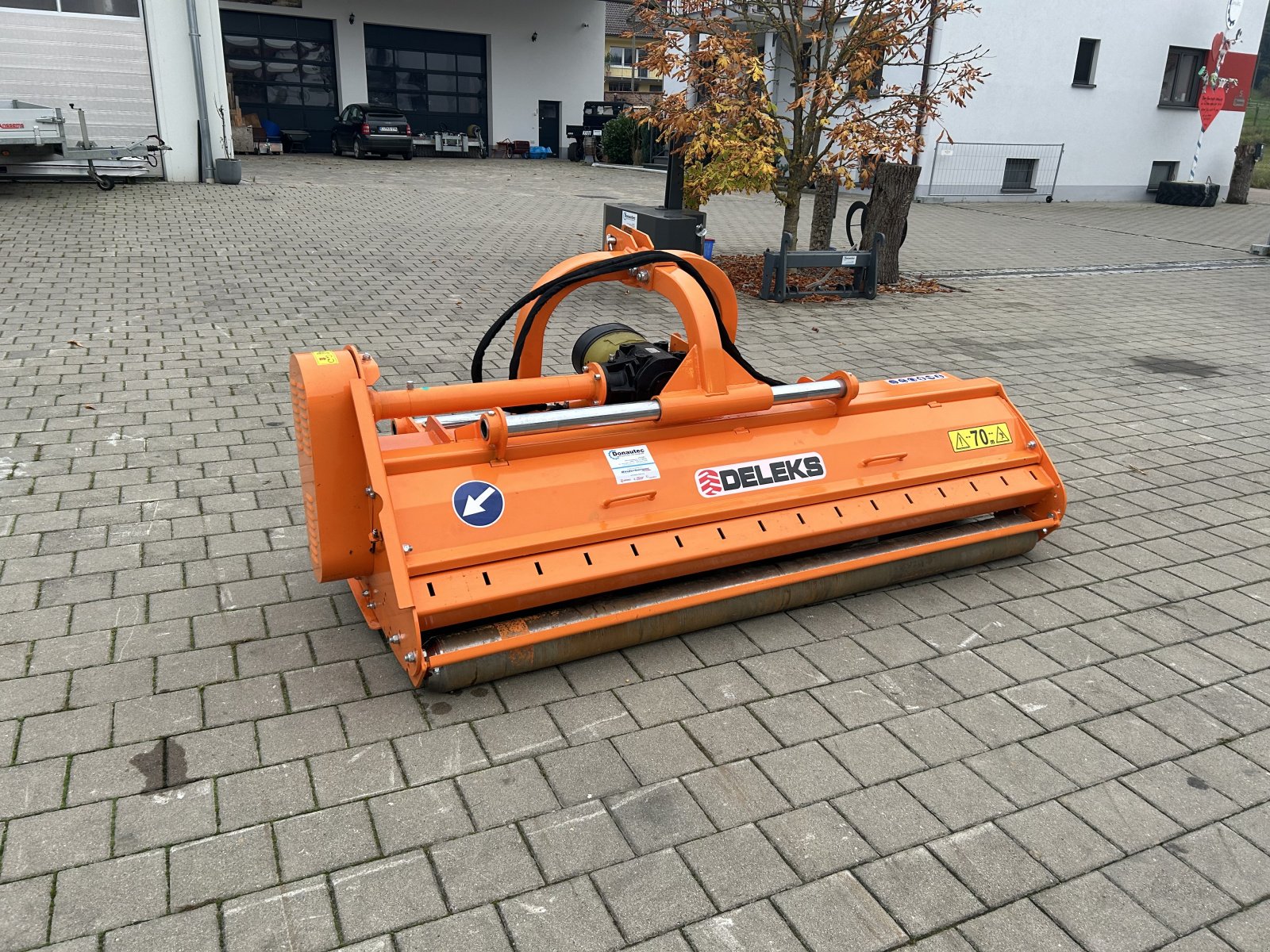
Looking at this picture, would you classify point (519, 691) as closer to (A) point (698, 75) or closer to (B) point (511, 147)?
(A) point (698, 75)

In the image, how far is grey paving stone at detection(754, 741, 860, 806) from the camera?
2914 millimetres

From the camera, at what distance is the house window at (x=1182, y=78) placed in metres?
22.8

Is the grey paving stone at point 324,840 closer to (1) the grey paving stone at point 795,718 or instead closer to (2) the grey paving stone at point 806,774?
(2) the grey paving stone at point 806,774

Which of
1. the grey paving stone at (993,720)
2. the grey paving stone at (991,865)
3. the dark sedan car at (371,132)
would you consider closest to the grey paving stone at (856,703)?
the grey paving stone at (993,720)

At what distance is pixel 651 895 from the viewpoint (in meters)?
2.52

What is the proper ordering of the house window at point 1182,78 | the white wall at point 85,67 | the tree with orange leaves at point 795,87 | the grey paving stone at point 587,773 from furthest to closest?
the house window at point 1182,78 < the white wall at point 85,67 < the tree with orange leaves at point 795,87 < the grey paving stone at point 587,773

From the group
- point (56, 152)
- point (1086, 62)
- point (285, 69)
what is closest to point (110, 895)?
point (56, 152)

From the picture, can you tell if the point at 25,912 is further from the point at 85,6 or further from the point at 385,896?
the point at 85,6

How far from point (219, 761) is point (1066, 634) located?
10.5 feet

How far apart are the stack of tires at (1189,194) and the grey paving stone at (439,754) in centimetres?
2490

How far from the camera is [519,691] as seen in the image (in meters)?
3.33

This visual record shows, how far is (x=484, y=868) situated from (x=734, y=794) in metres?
0.79

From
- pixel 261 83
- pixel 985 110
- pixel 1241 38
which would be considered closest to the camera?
pixel 985 110

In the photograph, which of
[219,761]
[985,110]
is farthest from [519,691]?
[985,110]
